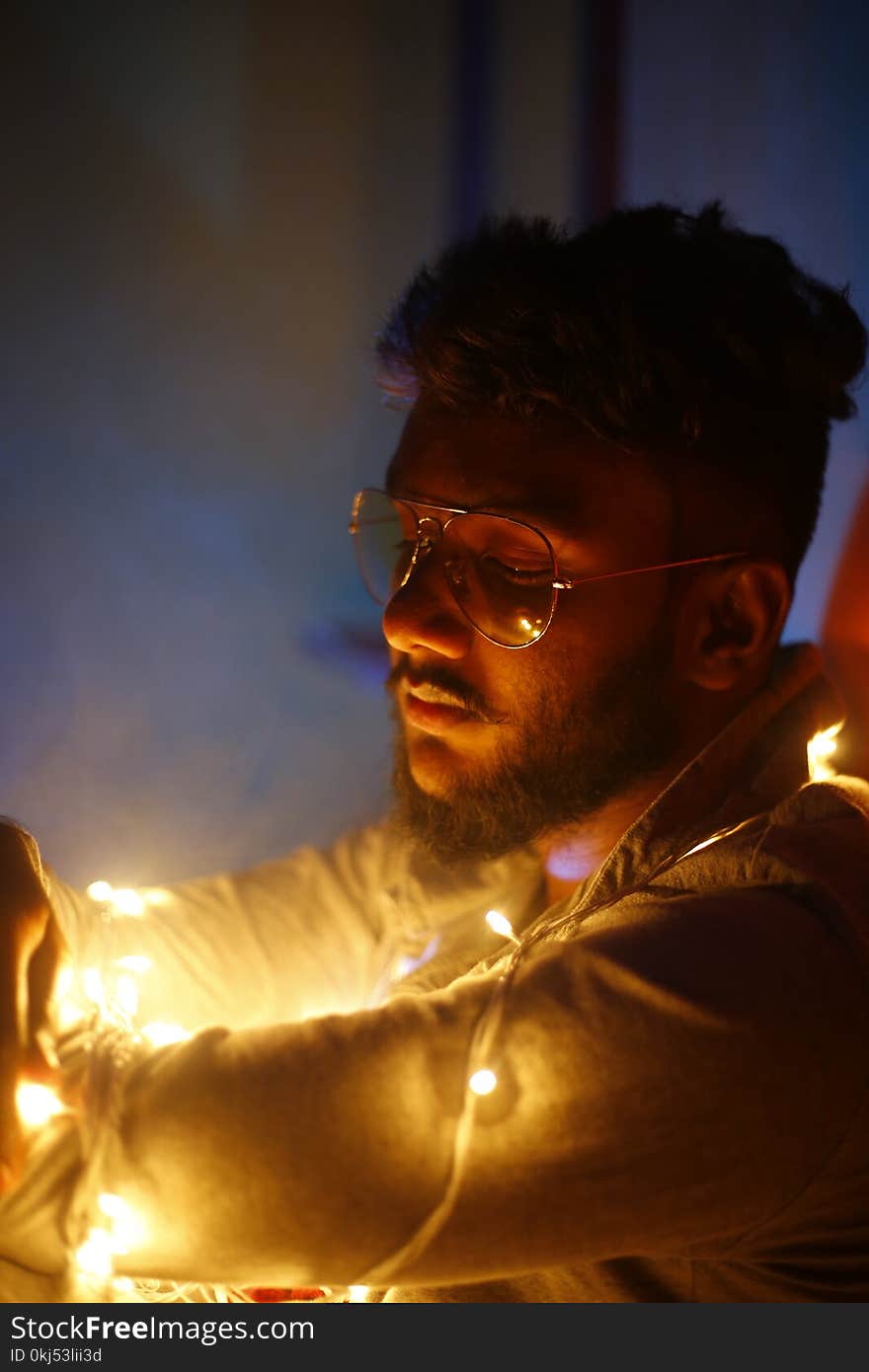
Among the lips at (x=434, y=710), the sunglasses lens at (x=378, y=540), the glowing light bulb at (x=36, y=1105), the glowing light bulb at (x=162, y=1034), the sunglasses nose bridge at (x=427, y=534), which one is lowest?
the glowing light bulb at (x=36, y=1105)

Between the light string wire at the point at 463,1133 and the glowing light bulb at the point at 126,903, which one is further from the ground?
the glowing light bulb at the point at 126,903

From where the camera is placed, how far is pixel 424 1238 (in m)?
0.91

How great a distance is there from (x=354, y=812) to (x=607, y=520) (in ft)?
3.07

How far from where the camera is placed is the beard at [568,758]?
1389 mm

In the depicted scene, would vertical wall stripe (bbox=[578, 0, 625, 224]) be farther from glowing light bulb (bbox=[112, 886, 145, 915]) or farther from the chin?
glowing light bulb (bbox=[112, 886, 145, 915])

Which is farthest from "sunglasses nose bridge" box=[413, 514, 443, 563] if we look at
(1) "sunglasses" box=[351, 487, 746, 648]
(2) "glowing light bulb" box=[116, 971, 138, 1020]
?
(2) "glowing light bulb" box=[116, 971, 138, 1020]

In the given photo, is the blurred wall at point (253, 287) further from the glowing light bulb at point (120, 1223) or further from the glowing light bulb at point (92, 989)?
the glowing light bulb at point (120, 1223)

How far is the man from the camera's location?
0.91 metres

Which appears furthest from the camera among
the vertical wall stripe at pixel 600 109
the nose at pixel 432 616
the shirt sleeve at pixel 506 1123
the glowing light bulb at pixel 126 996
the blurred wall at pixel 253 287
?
the vertical wall stripe at pixel 600 109

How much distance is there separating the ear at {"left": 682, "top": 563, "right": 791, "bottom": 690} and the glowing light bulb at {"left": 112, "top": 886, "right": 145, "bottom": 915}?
2.76 feet

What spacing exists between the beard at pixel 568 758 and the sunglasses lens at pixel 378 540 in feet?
0.64

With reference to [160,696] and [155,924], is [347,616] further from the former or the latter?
[155,924]

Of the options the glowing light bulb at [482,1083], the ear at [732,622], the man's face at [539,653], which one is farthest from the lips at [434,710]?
the glowing light bulb at [482,1083]

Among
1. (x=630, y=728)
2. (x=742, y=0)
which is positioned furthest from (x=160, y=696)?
(x=742, y=0)
